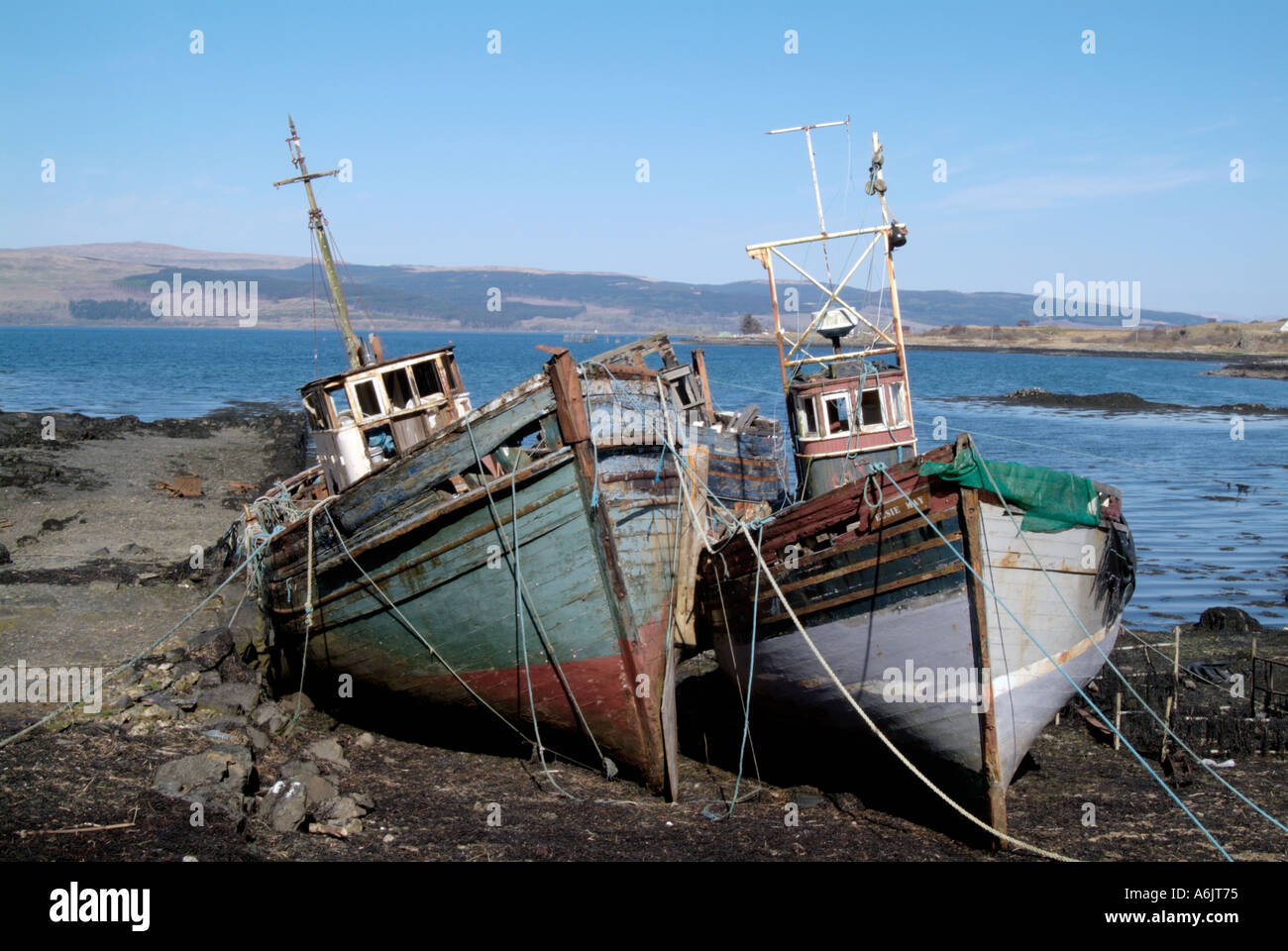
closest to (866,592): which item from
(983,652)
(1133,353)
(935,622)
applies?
(935,622)

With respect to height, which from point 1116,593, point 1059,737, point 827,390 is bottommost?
point 1059,737

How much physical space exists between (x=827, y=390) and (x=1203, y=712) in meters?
6.51

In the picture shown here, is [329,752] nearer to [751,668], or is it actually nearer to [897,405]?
[751,668]

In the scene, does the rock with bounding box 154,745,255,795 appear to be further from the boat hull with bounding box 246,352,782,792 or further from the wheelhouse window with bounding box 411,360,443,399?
the wheelhouse window with bounding box 411,360,443,399

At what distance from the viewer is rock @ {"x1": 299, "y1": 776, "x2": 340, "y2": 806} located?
9.38 metres

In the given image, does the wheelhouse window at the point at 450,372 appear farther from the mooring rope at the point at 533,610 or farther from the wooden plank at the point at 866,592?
the wooden plank at the point at 866,592

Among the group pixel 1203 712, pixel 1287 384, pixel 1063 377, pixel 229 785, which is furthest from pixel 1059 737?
pixel 1063 377

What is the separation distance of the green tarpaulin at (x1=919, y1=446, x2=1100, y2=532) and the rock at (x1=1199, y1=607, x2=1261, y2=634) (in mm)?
8704

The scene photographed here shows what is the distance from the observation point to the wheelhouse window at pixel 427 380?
13672 millimetres

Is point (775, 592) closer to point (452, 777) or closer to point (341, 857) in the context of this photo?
point (452, 777)

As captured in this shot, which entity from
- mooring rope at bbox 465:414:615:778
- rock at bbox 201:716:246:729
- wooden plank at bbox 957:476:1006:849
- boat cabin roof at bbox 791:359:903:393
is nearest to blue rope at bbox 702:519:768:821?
mooring rope at bbox 465:414:615:778

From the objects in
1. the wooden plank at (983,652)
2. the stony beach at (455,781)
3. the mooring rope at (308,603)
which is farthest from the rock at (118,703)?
the wooden plank at (983,652)

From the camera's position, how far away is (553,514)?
1044 centimetres
